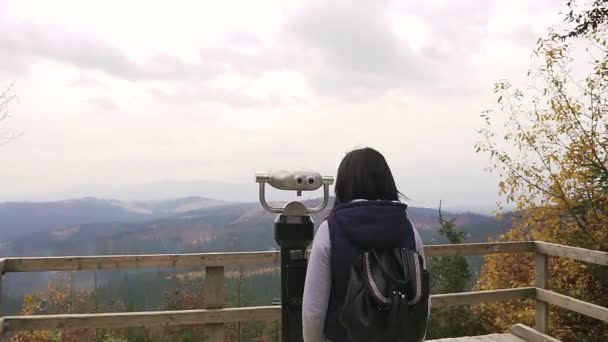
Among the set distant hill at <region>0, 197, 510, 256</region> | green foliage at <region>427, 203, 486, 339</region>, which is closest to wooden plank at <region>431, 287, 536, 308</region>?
distant hill at <region>0, 197, 510, 256</region>

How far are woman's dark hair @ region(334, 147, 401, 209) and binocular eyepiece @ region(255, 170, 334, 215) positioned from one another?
1.18 ft

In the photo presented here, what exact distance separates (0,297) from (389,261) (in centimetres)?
212

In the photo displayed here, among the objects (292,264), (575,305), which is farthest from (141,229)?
(292,264)

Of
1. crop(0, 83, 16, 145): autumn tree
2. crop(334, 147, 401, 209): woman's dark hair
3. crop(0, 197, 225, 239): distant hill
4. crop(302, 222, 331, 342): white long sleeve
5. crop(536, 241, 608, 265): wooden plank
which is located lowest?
crop(0, 197, 225, 239): distant hill

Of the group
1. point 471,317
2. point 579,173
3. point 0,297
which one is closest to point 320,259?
point 0,297

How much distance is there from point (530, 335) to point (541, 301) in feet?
0.79

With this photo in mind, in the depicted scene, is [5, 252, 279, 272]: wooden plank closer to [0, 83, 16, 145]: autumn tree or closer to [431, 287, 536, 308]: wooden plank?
[431, 287, 536, 308]: wooden plank

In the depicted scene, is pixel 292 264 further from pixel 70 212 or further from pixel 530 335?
pixel 70 212

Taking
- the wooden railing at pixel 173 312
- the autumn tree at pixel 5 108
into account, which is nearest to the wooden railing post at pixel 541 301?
the wooden railing at pixel 173 312

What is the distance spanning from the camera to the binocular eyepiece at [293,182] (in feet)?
6.31

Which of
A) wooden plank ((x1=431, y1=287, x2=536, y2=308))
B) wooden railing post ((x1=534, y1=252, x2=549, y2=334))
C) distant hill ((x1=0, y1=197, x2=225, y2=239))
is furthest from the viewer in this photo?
distant hill ((x1=0, y1=197, x2=225, y2=239))

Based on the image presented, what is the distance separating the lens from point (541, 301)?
349 cm

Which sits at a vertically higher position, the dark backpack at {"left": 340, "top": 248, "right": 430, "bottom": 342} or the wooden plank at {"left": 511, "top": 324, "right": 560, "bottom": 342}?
the dark backpack at {"left": 340, "top": 248, "right": 430, "bottom": 342}

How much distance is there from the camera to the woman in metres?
1.49
